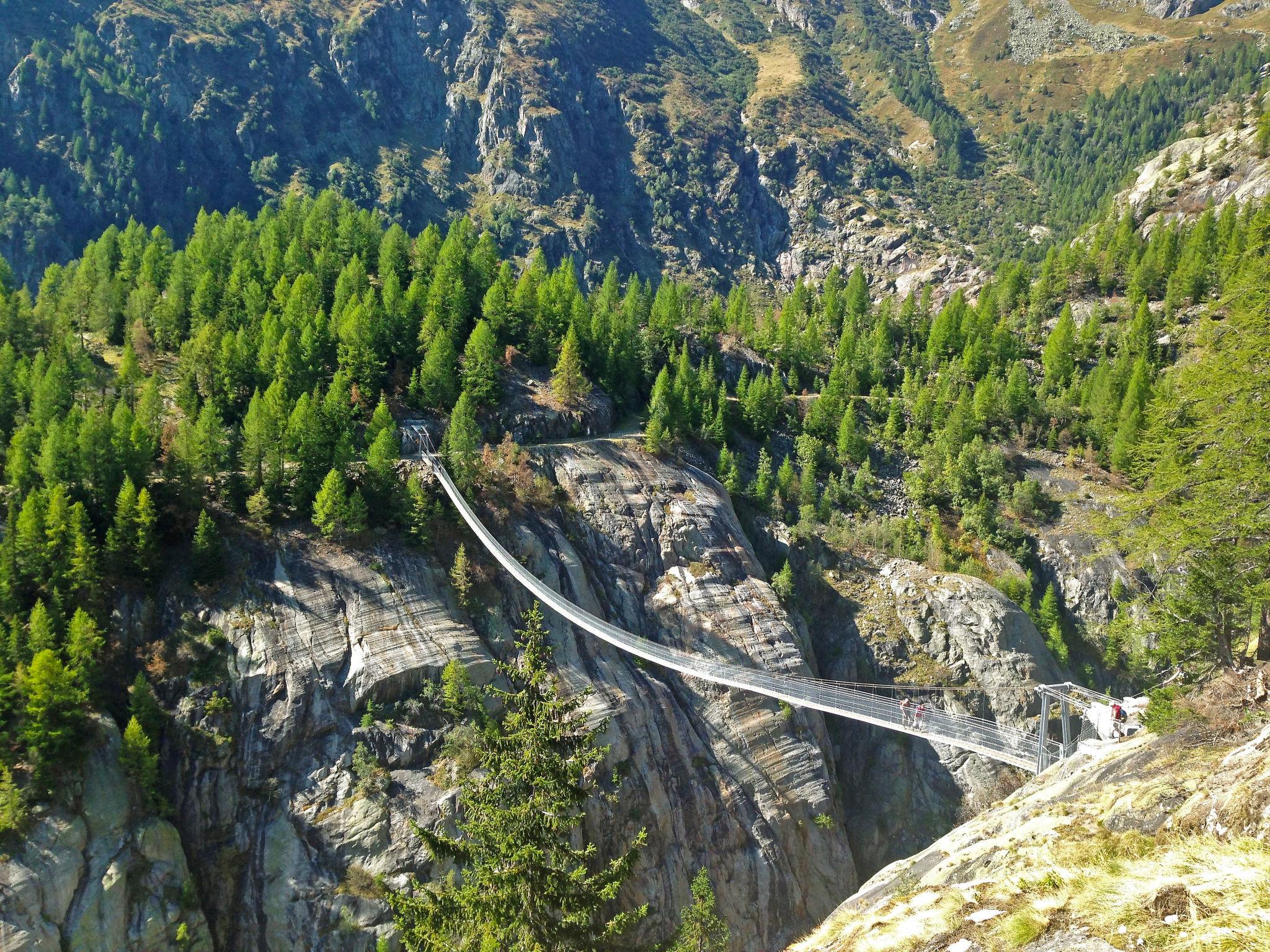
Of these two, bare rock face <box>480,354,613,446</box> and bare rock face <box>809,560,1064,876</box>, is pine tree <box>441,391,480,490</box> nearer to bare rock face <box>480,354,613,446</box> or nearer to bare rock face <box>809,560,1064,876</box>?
bare rock face <box>480,354,613,446</box>

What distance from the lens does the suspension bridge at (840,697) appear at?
32.0 m

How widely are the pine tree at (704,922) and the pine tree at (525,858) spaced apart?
19.7 m

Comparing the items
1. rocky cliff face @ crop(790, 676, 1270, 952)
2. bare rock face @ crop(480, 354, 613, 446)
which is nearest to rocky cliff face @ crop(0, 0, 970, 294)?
bare rock face @ crop(480, 354, 613, 446)

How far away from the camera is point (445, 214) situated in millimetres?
150375

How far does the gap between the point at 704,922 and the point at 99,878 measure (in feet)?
81.1

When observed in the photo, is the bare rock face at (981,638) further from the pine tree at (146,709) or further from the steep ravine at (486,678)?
the pine tree at (146,709)

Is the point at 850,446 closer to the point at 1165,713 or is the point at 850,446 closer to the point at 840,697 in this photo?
the point at 840,697

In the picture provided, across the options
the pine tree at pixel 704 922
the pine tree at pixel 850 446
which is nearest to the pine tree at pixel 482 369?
the pine tree at pixel 850 446

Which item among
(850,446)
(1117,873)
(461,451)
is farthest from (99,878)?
(850,446)

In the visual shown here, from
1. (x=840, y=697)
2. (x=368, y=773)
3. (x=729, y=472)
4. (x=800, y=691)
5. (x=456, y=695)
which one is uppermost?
(x=729, y=472)

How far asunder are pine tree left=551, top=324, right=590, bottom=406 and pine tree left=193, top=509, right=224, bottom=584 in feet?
85.8

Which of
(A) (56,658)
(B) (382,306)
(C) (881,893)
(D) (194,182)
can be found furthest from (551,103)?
(C) (881,893)

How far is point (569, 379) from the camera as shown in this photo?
5834 cm

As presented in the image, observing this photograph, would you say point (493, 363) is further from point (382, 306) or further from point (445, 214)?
point (445, 214)
